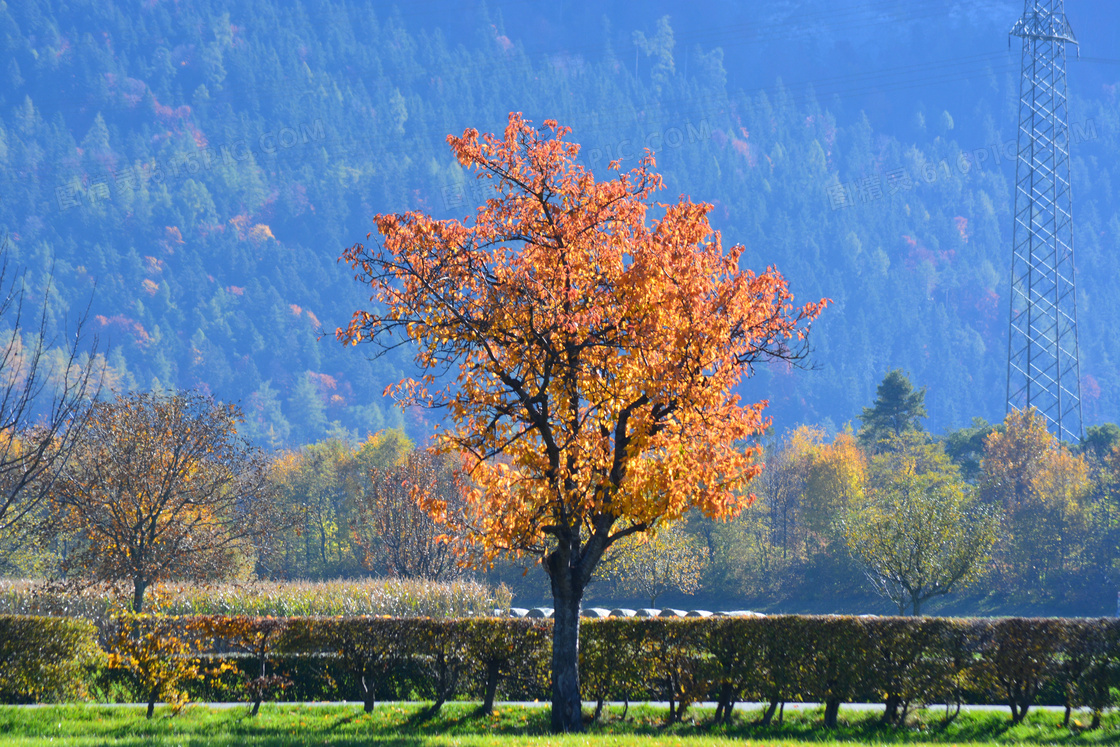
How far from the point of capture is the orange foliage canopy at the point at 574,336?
1099 centimetres

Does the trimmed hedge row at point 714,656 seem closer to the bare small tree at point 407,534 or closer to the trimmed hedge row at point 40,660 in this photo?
the trimmed hedge row at point 40,660

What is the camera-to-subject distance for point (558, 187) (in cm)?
1180

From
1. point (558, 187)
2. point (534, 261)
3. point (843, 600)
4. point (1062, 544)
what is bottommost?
point (843, 600)

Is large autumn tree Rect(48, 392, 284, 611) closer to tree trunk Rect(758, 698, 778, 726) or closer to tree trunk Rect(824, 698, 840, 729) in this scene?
tree trunk Rect(758, 698, 778, 726)

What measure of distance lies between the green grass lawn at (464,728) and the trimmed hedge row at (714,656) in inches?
13.3

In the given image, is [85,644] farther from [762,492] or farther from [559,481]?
[762,492]

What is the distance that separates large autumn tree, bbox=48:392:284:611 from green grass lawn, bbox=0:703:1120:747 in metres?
7.11

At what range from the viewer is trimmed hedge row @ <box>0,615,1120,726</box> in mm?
13133

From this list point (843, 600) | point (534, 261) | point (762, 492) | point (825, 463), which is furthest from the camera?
point (762, 492)

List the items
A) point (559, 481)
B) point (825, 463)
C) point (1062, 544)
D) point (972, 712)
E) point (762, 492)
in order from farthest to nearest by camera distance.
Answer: point (762, 492) → point (825, 463) → point (1062, 544) → point (972, 712) → point (559, 481)

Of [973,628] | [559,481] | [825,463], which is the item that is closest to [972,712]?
[973,628]

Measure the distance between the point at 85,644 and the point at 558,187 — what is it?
11009mm

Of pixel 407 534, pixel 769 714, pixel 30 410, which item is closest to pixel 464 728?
pixel 769 714

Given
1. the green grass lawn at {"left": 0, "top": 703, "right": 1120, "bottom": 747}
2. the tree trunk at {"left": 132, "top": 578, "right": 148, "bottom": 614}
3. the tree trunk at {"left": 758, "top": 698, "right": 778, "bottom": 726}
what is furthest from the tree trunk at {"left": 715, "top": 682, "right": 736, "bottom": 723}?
the tree trunk at {"left": 132, "top": 578, "right": 148, "bottom": 614}
